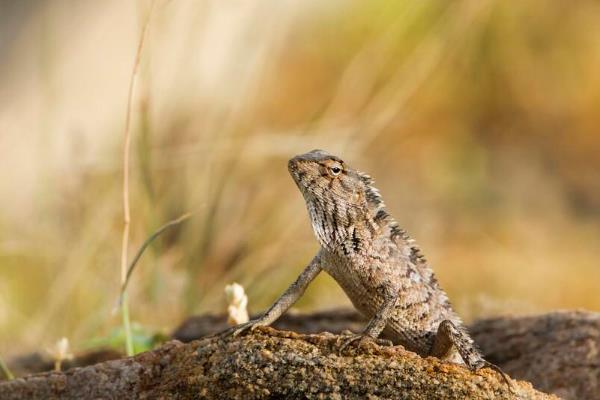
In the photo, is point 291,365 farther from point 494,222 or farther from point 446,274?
point 494,222

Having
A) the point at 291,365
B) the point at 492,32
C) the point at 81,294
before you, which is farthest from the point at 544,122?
the point at 291,365

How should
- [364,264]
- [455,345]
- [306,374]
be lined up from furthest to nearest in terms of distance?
1. [364,264]
2. [455,345]
3. [306,374]

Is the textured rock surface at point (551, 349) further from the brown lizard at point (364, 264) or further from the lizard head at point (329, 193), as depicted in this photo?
the lizard head at point (329, 193)

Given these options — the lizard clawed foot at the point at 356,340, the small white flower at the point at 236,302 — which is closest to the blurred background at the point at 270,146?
the small white flower at the point at 236,302

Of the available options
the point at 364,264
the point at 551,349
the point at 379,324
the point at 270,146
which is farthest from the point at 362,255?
the point at 270,146

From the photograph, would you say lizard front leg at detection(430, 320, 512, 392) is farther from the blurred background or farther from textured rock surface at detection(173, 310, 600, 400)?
the blurred background

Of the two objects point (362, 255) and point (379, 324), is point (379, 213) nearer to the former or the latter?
point (362, 255)

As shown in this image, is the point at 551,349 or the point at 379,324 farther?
the point at 551,349
